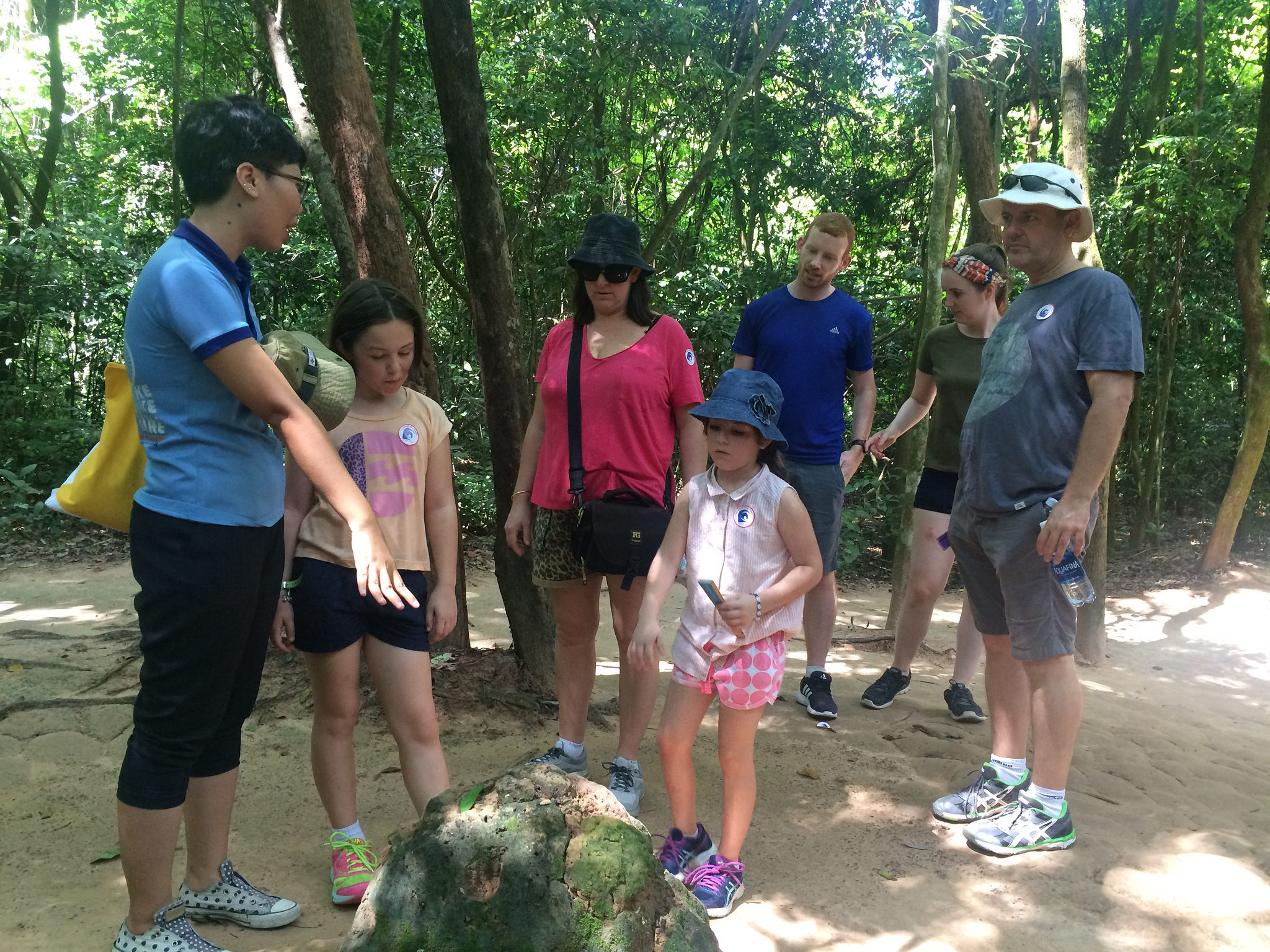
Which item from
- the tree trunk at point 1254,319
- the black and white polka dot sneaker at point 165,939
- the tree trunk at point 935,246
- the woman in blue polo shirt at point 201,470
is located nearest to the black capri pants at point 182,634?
the woman in blue polo shirt at point 201,470

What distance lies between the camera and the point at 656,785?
12.2 feet

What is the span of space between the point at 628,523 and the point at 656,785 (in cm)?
111

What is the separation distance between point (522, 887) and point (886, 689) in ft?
10.2

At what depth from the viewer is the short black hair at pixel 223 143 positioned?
89.0 inches

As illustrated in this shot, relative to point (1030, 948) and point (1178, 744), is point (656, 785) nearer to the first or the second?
point (1030, 948)

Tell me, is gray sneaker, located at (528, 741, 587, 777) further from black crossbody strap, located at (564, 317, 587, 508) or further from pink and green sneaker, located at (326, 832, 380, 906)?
black crossbody strap, located at (564, 317, 587, 508)

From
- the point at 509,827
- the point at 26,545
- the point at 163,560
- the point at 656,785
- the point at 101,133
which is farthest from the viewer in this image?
the point at 101,133

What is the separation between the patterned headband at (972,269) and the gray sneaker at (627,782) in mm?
2457

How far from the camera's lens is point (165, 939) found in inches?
92.4

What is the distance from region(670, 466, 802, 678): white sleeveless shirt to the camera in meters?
2.84

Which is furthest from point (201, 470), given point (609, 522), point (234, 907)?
point (609, 522)

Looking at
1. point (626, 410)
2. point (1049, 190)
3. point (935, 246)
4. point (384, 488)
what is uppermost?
point (935, 246)

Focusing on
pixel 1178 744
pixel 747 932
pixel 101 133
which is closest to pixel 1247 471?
pixel 1178 744

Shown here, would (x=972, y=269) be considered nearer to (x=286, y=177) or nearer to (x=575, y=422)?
(x=575, y=422)
